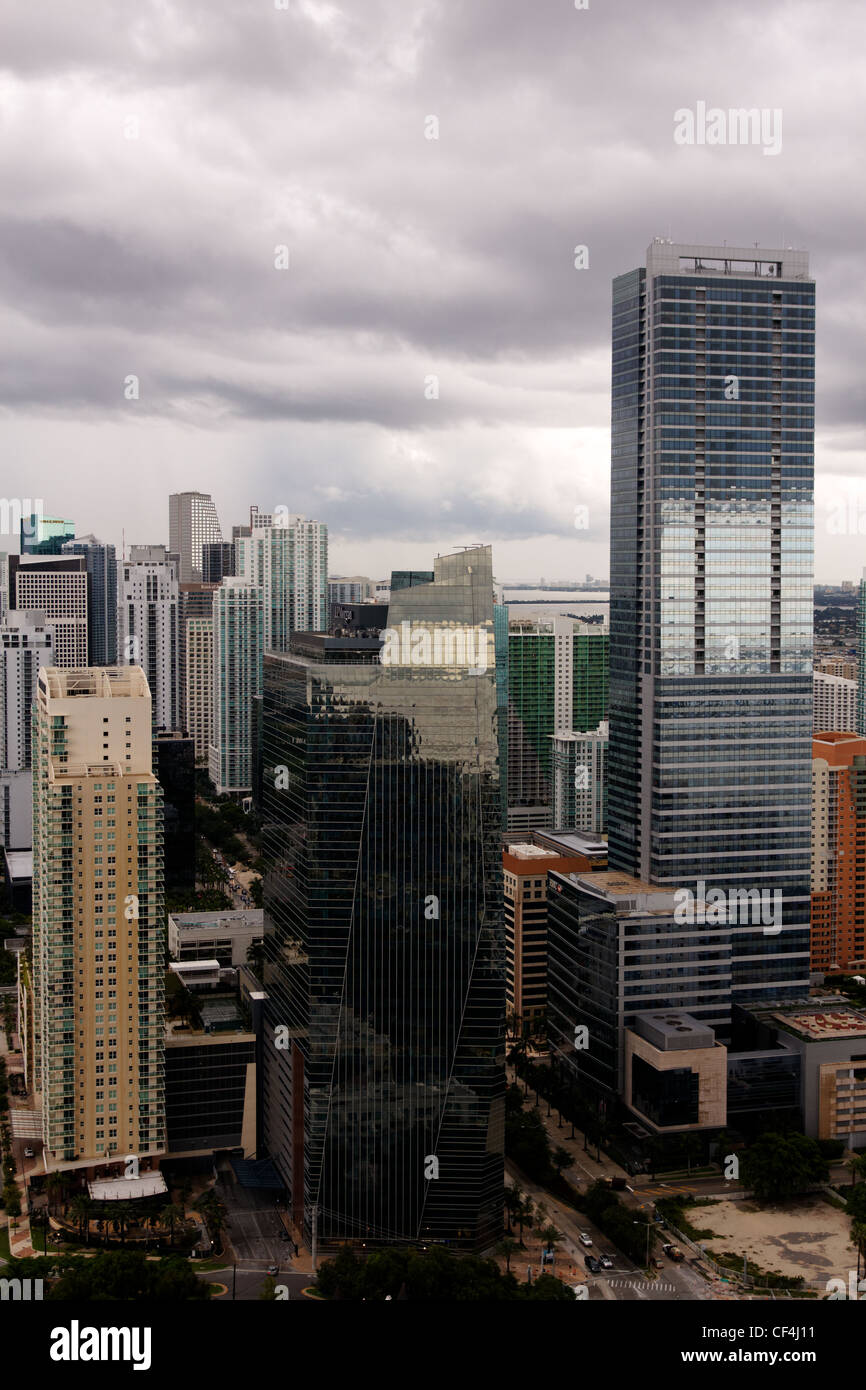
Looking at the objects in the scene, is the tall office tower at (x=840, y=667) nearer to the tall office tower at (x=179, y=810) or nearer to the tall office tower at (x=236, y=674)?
the tall office tower at (x=236, y=674)

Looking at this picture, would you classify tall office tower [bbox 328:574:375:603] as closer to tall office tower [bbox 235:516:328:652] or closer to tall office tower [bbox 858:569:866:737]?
tall office tower [bbox 235:516:328:652]

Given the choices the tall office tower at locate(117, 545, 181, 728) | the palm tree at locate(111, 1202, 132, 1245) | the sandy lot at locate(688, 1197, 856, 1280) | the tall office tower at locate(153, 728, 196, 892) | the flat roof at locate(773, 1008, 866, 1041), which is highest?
the tall office tower at locate(117, 545, 181, 728)

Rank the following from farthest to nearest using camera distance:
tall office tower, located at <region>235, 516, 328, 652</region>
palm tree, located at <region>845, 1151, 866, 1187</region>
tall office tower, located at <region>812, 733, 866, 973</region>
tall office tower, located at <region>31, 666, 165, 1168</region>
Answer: tall office tower, located at <region>235, 516, 328, 652</region> < tall office tower, located at <region>812, 733, 866, 973</region> < palm tree, located at <region>845, 1151, 866, 1187</region> < tall office tower, located at <region>31, 666, 165, 1168</region>

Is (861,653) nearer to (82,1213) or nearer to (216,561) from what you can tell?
(216,561)

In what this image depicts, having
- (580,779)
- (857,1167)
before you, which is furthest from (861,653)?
(857,1167)

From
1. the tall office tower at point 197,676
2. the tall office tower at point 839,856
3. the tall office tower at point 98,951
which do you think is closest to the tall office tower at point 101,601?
the tall office tower at point 197,676

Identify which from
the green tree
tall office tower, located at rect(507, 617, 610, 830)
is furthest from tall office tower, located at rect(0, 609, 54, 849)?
the green tree
